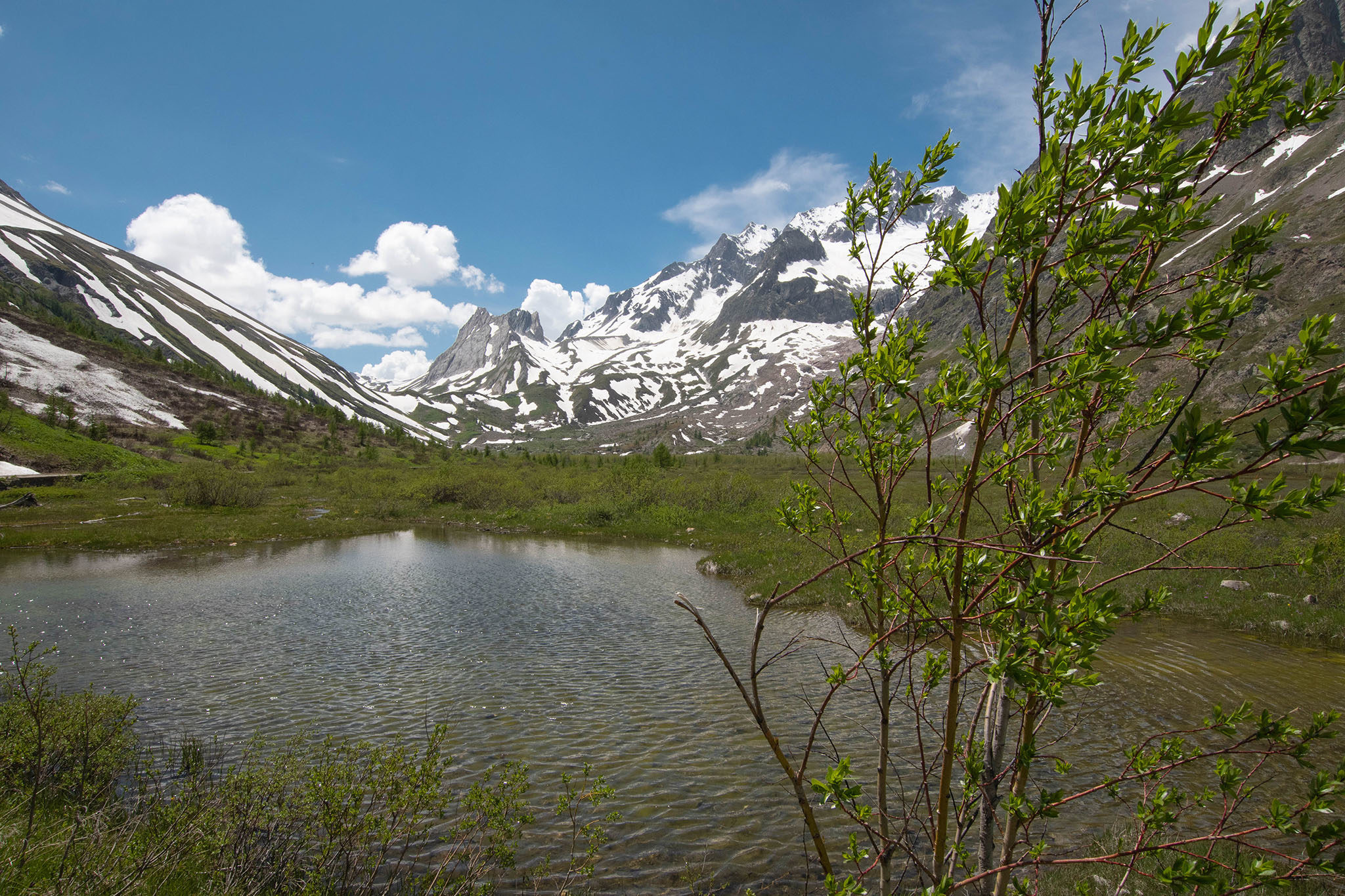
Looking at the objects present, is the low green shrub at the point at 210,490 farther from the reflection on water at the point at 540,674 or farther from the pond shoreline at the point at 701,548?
the reflection on water at the point at 540,674

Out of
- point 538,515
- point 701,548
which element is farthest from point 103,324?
point 701,548

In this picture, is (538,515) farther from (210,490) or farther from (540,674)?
(540,674)

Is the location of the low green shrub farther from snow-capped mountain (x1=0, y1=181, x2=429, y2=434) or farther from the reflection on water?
snow-capped mountain (x1=0, y1=181, x2=429, y2=434)

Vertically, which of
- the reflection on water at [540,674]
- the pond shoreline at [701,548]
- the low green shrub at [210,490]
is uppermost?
the low green shrub at [210,490]

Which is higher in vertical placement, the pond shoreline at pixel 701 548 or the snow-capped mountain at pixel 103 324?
the snow-capped mountain at pixel 103 324

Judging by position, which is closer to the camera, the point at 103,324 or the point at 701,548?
the point at 701,548

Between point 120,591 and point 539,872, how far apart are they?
81.4ft

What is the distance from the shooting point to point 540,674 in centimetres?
1514

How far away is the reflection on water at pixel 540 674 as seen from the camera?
966 centimetres

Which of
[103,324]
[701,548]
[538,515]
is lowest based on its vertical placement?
[701,548]

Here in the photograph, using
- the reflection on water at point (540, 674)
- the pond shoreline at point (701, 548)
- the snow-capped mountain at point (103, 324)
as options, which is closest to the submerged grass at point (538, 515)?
the pond shoreline at point (701, 548)

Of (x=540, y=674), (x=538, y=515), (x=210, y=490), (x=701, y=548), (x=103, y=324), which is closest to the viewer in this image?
(x=540, y=674)

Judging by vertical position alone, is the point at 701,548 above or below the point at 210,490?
below

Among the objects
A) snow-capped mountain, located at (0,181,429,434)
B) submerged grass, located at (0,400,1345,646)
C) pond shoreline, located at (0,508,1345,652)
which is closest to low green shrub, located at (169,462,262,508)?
submerged grass, located at (0,400,1345,646)
